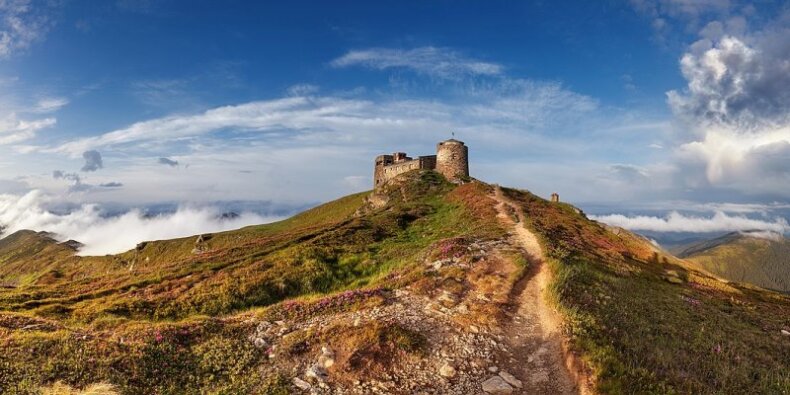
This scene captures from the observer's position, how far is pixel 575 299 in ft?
66.4

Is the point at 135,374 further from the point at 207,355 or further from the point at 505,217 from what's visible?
the point at 505,217

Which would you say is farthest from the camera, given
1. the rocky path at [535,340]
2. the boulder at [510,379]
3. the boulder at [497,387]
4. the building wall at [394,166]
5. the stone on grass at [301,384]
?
the building wall at [394,166]

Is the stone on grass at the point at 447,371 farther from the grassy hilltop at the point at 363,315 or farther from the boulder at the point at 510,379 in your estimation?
the boulder at the point at 510,379

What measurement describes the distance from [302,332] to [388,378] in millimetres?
4540

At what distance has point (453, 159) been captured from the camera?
3337 inches

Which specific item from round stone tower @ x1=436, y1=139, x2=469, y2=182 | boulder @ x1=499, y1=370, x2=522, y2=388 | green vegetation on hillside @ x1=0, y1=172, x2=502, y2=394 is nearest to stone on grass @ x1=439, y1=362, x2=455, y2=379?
boulder @ x1=499, y1=370, x2=522, y2=388

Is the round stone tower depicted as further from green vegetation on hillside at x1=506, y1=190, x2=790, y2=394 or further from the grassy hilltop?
green vegetation on hillside at x1=506, y1=190, x2=790, y2=394

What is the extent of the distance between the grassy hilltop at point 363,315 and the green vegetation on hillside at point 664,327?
0.09 meters

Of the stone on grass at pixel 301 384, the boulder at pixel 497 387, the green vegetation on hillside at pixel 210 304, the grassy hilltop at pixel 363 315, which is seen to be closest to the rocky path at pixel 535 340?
the boulder at pixel 497 387

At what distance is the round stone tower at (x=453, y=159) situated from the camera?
8438 cm

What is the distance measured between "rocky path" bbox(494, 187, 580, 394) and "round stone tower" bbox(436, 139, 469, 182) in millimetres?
59312

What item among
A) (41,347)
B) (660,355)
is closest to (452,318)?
(660,355)

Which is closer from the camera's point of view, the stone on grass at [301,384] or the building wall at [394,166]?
the stone on grass at [301,384]

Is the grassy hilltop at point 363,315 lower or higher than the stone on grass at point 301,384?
higher
